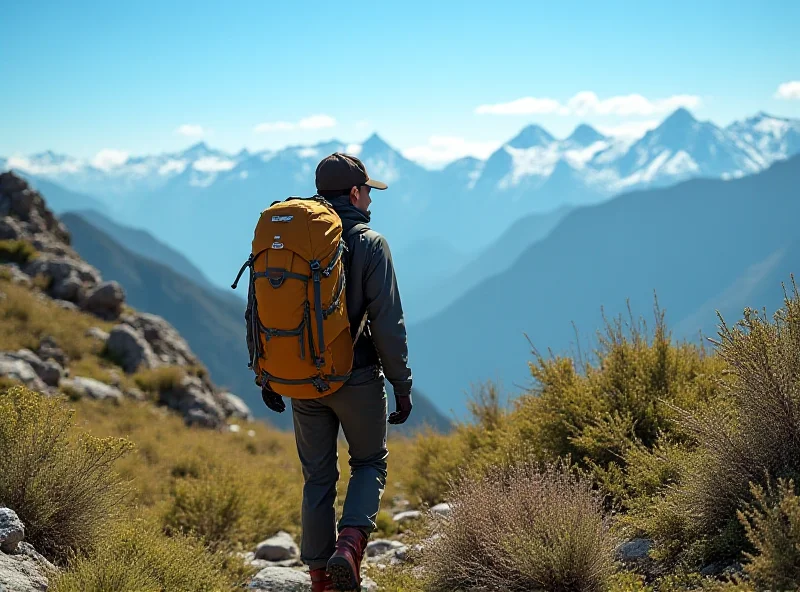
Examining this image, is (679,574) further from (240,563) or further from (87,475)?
(87,475)

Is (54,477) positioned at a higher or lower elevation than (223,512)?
lower

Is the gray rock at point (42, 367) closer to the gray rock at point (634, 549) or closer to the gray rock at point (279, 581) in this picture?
the gray rock at point (279, 581)

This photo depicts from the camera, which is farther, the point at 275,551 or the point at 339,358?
the point at 275,551

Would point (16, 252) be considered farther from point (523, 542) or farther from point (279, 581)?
point (523, 542)

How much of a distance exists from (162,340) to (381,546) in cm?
1263

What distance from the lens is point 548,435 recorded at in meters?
6.27

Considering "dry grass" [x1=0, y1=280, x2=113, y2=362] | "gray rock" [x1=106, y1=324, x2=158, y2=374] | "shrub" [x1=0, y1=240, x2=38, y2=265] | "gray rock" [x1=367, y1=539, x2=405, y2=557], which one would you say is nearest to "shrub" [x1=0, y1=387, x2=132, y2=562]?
"gray rock" [x1=367, y1=539, x2=405, y2=557]

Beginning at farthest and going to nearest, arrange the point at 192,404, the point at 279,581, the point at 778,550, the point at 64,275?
the point at 64,275, the point at 192,404, the point at 279,581, the point at 778,550

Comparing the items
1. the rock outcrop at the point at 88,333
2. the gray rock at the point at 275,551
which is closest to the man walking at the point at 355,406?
the gray rock at the point at 275,551

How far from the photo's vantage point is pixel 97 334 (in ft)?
52.9

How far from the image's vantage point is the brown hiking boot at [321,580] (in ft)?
15.3

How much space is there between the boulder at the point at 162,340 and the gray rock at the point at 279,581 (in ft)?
40.0

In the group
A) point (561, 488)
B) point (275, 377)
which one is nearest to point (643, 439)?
point (561, 488)

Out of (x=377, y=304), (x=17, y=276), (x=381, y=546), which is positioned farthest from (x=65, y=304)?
(x=377, y=304)
